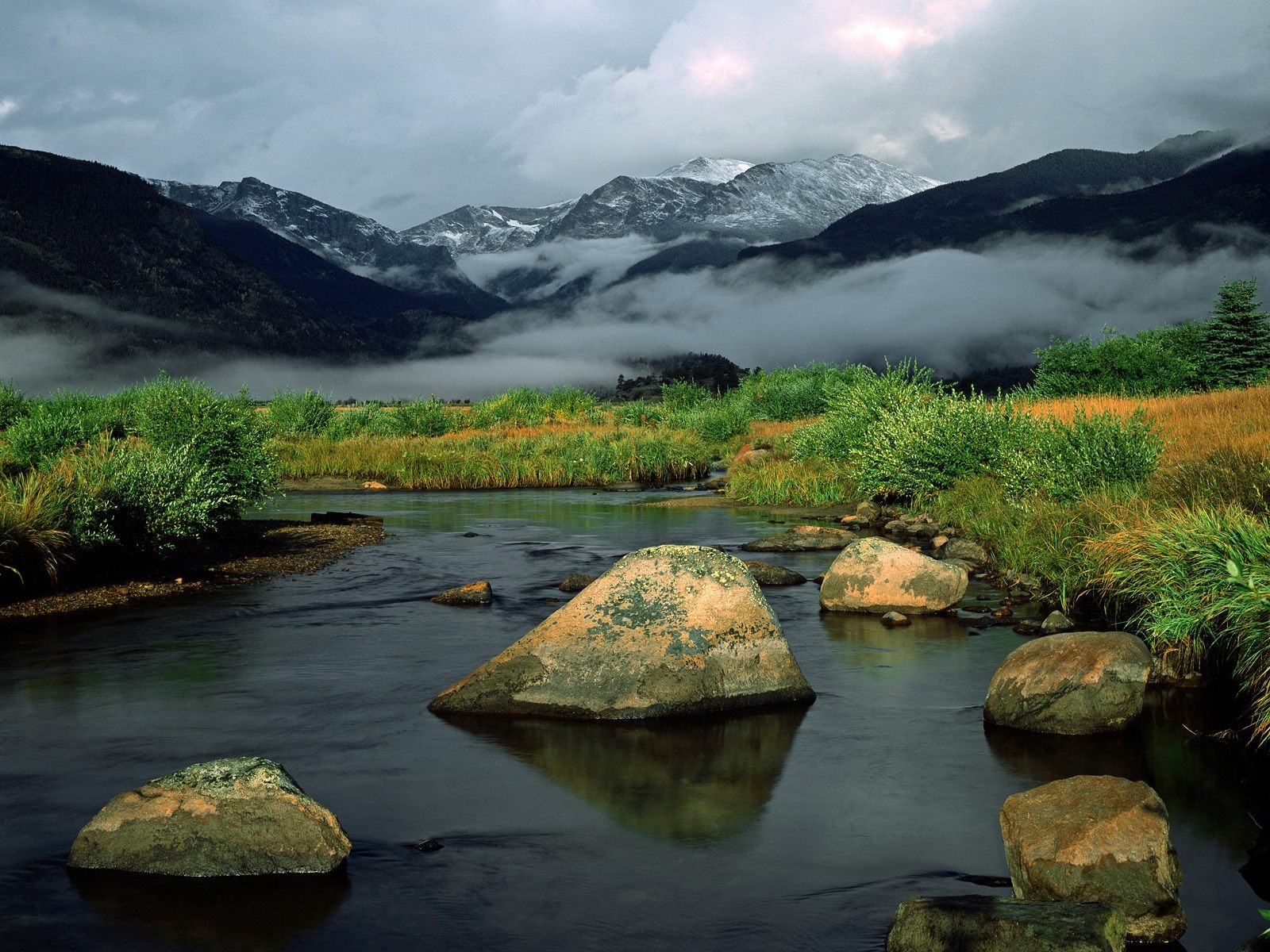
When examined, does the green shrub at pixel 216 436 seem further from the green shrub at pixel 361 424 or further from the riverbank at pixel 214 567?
the green shrub at pixel 361 424

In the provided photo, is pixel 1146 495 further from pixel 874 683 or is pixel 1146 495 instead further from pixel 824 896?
pixel 824 896

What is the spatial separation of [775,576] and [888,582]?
257 centimetres

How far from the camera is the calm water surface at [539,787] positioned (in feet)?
21.8

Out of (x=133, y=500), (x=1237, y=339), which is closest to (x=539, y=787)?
(x=133, y=500)

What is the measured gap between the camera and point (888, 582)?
51.7 ft

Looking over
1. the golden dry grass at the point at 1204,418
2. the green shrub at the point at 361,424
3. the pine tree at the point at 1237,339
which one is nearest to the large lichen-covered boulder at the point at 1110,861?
the golden dry grass at the point at 1204,418

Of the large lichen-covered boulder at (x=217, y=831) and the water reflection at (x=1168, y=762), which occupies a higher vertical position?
the large lichen-covered boulder at (x=217, y=831)

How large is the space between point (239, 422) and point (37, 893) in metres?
17.2

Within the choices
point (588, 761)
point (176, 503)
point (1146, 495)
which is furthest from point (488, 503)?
point (588, 761)

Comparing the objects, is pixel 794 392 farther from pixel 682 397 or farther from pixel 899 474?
pixel 899 474

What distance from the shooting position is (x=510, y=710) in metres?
10.7

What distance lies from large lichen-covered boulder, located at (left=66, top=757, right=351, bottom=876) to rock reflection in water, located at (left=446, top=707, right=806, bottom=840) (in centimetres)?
229

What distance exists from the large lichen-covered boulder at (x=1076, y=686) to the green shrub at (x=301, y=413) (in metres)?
42.0

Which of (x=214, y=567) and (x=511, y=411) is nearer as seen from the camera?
(x=214, y=567)
